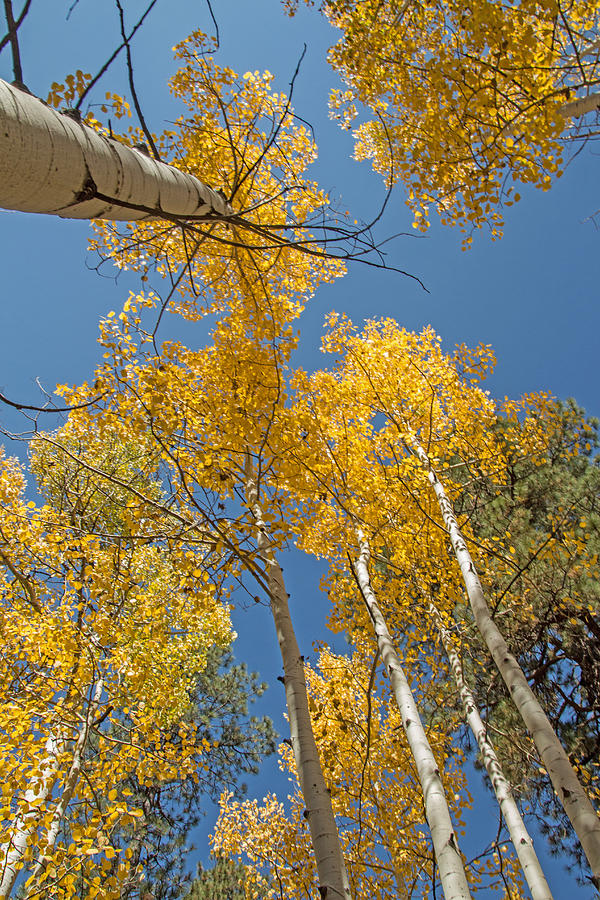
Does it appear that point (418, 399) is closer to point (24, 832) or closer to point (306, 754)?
point (306, 754)

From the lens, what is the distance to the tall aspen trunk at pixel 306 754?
7.35 ft

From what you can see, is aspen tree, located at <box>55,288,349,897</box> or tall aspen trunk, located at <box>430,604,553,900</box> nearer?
aspen tree, located at <box>55,288,349,897</box>

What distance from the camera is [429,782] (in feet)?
9.47

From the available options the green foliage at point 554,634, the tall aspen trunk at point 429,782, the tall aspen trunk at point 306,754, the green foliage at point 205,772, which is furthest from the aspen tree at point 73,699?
the green foliage at point 205,772

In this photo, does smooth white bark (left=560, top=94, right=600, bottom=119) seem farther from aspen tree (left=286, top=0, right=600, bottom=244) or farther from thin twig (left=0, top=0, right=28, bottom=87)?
thin twig (left=0, top=0, right=28, bottom=87)

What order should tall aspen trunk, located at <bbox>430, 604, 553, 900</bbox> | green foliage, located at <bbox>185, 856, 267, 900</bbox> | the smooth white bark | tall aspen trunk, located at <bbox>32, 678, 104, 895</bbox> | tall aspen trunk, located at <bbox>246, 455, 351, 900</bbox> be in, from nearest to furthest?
tall aspen trunk, located at <bbox>246, 455, 351, 900</bbox>
tall aspen trunk, located at <bbox>430, 604, 553, 900</bbox>
the smooth white bark
tall aspen trunk, located at <bbox>32, 678, 104, 895</bbox>
green foliage, located at <bbox>185, 856, 267, 900</bbox>

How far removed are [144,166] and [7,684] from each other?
4.85 m

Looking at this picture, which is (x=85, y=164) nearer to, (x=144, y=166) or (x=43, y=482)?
(x=144, y=166)

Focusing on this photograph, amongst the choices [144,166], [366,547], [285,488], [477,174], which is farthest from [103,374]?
[477,174]

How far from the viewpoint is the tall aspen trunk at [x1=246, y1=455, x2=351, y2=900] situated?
224 cm

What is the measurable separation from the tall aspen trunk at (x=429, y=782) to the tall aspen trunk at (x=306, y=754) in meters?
0.55

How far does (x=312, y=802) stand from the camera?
2.45m

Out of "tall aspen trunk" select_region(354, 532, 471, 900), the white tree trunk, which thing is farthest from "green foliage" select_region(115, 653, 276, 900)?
the white tree trunk

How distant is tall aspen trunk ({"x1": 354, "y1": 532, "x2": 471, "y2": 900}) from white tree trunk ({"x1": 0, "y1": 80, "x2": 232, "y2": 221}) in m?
3.22
